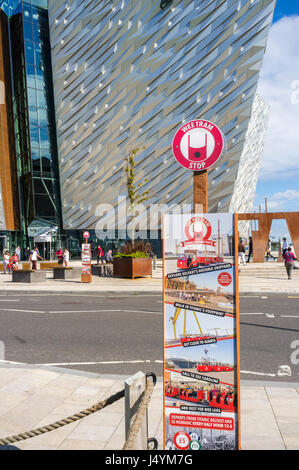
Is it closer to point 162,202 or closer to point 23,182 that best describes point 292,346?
point 162,202

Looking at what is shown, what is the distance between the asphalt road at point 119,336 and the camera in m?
6.74

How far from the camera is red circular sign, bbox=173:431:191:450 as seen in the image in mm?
3236

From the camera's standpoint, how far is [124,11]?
124 ft

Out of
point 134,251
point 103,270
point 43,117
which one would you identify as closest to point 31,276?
point 103,270

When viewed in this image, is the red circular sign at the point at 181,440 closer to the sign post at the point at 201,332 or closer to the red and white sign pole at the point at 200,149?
the sign post at the point at 201,332

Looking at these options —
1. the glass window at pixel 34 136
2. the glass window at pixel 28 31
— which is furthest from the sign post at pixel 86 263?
the glass window at pixel 28 31

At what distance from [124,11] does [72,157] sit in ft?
49.0

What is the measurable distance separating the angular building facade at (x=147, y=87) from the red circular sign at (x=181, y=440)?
3494cm

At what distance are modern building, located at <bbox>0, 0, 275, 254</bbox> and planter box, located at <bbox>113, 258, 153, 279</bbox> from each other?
1700 centimetres

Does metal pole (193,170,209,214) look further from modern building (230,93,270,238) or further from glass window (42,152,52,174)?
modern building (230,93,270,238)

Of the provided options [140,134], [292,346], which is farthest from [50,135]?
[292,346]

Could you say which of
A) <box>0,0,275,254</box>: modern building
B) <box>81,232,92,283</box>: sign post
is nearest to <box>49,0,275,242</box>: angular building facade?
<box>0,0,275,254</box>: modern building

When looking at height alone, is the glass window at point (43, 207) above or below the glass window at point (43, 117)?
below

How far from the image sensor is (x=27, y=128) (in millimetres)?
42344
